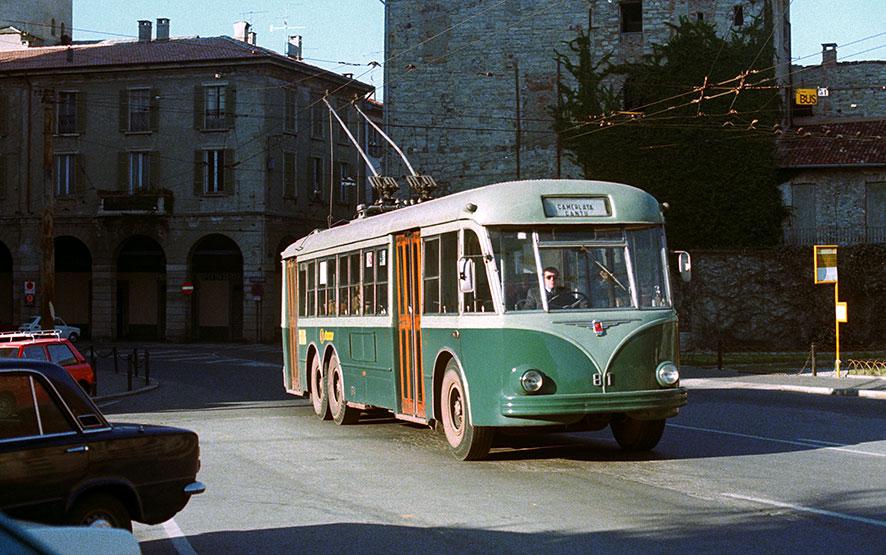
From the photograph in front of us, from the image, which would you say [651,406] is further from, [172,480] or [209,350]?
[209,350]

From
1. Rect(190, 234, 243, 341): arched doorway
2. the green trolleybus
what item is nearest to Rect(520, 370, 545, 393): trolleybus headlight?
the green trolleybus

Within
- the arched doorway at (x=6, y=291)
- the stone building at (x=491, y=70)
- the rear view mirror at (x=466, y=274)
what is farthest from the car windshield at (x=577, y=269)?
the arched doorway at (x=6, y=291)

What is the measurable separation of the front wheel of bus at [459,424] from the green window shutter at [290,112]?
49068 millimetres

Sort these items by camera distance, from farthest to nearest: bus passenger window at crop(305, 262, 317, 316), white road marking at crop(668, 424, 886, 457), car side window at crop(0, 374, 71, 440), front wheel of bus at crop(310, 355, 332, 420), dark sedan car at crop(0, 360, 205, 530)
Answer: bus passenger window at crop(305, 262, 317, 316)
front wheel of bus at crop(310, 355, 332, 420)
white road marking at crop(668, 424, 886, 457)
car side window at crop(0, 374, 71, 440)
dark sedan car at crop(0, 360, 205, 530)

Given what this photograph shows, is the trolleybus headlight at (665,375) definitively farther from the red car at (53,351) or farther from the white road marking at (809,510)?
the red car at (53,351)

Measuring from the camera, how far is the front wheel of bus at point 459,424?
13.2 m

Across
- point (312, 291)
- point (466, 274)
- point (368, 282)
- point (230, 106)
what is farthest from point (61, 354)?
point (230, 106)

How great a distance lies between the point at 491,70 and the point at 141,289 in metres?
24.7

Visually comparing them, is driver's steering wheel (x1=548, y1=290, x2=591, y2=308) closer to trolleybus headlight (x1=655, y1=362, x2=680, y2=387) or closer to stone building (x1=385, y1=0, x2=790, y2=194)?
trolleybus headlight (x1=655, y1=362, x2=680, y2=387)

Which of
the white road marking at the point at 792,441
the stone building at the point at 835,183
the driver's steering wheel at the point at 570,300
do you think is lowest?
the white road marking at the point at 792,441

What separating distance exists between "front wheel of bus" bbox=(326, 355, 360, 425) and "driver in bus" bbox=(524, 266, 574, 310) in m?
5.78

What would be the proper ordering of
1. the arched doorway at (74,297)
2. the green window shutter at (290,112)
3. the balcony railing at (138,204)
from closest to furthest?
the balcony railing at (138,204) → the green window shutter at (290,112) → the arched doorway at (74,297)

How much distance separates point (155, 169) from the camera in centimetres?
6216

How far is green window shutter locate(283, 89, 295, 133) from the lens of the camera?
62.0 meters
